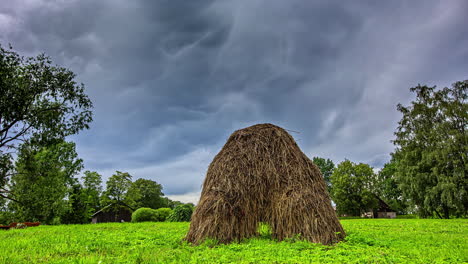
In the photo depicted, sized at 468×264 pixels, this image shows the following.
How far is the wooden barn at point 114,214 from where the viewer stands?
51688mm

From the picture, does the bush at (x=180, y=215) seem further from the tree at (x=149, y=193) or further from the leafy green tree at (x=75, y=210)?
the tree at (x=149, y=193)

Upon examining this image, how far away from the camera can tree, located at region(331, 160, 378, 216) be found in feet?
159

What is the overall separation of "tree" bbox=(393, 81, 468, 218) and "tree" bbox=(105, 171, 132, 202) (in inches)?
1867

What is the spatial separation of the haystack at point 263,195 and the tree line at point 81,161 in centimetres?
1978

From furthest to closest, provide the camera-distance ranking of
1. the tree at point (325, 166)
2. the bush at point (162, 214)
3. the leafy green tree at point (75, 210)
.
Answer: the tree at point (325, 166) → the bush at point (162, 214) → the leafy green tree at point (75, 210)

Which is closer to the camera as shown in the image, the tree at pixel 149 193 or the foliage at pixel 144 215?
the foliage at pixel 144 215

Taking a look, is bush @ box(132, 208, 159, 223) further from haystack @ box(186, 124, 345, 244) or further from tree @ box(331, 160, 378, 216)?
tree @ box(331, 160, 378, 216)

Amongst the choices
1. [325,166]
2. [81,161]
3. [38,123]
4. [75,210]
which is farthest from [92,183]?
[325,166]

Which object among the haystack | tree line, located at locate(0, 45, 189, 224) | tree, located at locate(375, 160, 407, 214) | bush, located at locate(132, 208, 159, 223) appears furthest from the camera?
tree, located at locate(375, 160, 407, 214)

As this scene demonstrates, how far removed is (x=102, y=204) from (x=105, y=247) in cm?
4792

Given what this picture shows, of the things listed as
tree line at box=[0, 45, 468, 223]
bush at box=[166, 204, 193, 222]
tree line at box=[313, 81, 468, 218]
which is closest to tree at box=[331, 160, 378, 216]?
tree line at box=[0, 45, 468, 223]

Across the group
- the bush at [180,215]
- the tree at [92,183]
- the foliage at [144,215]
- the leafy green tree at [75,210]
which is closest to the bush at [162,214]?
the foliage at [144,215]

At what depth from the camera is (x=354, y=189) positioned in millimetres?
50062

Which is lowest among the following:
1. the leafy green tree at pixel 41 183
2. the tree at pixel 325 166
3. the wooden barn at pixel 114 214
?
the wooden barn at pixel 114 214
